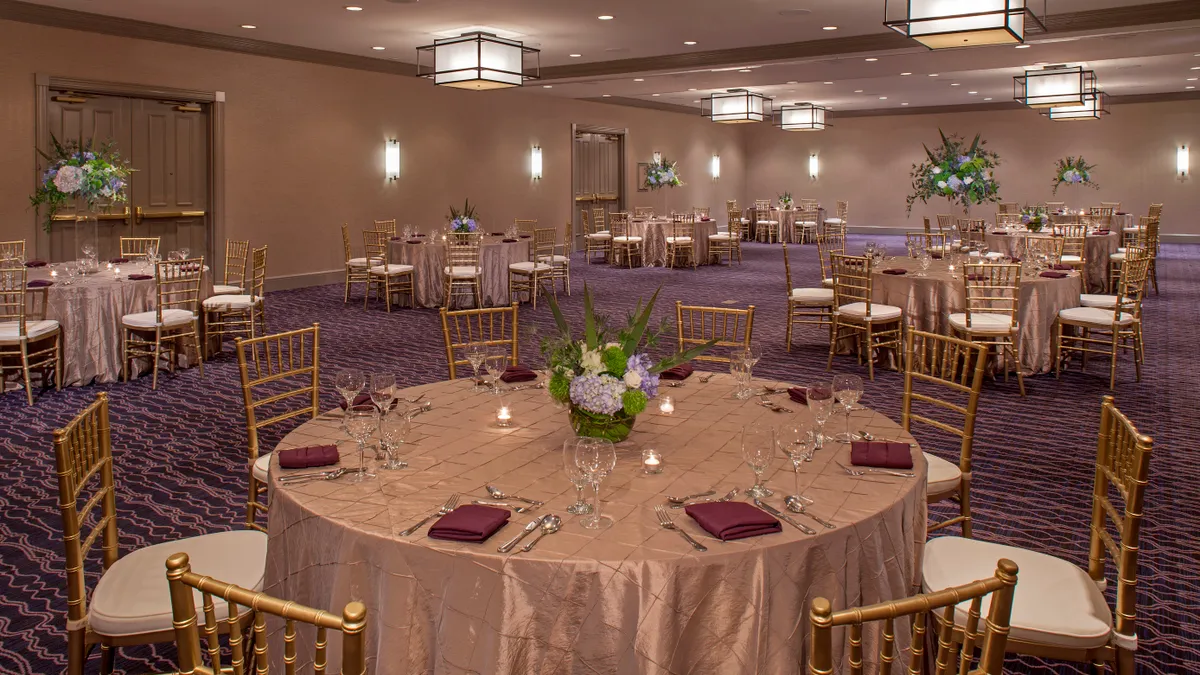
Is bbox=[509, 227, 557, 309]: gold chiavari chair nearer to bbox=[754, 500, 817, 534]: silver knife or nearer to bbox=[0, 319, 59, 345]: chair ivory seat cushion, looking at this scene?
bbox=[0, 319, 59, 345]: chair ivory seat cushion

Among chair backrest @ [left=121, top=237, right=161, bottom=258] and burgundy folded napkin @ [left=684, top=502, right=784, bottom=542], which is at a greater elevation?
chair backrest @ [left=121, top=237, right=161, bottom=258]

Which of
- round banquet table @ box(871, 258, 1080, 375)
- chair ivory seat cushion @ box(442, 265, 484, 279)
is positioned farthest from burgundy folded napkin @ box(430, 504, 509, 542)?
chair ivory seat cushion @ box(442, 265, 484, 279)

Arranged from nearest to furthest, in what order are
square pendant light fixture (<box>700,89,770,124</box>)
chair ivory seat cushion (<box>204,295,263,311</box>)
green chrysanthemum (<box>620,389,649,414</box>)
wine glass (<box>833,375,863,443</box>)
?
green chrysanthemum (<box>620,389,649,414</box>) → wine glass (<box>833,375,863,443</box>) → chair ivory seat cushion (<box>204,295,263,311</box>) → square pendant light fixture (<box>700,89,770,124</box>)

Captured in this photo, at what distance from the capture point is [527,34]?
10.2 meters

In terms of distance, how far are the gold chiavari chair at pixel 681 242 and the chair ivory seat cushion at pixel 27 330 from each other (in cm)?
986

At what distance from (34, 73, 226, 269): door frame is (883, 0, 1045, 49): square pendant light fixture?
25.6 ft

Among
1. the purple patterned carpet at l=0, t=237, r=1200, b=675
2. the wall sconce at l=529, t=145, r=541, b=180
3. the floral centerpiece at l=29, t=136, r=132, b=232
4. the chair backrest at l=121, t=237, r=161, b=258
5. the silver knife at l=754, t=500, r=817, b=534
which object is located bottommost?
the purple patterned carpet at l=0, t=237, r=1200, b=675

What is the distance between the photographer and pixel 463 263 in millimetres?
10297

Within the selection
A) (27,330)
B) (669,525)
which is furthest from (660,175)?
(669,525)

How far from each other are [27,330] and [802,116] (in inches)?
611

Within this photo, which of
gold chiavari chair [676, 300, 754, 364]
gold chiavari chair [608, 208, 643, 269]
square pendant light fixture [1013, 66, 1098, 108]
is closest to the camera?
gold chiavari chair [676, 300, 754, 364]

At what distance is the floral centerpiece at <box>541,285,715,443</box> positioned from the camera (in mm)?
2555

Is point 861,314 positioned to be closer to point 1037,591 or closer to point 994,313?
point 994,313

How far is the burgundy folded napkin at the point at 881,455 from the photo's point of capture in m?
2.54
